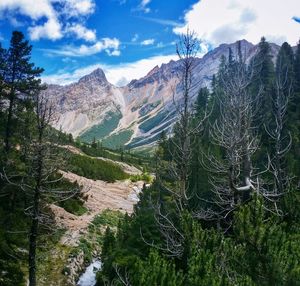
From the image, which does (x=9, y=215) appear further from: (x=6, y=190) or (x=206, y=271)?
(x=206, y=271)

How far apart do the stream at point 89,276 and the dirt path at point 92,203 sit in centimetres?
262

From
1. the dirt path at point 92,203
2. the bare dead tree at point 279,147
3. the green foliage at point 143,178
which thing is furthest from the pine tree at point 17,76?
the green foliage at point 143,178

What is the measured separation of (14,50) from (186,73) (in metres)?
18.8

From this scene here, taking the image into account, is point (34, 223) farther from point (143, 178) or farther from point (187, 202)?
point (143, 178)

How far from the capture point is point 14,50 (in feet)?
93.9

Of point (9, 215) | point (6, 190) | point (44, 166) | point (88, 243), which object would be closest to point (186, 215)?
point (44, 166)

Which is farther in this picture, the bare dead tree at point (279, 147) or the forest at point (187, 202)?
the bare dead tree at point (279, 147)

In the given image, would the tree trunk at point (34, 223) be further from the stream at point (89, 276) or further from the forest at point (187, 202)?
the stream at point (89, 276)

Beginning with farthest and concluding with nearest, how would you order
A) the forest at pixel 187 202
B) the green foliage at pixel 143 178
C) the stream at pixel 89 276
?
1. the green foliage at pixel 143 178
2. the stream at pixel 89 276
3. the forest at pixel 187 202

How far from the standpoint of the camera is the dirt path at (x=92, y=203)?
32094mm

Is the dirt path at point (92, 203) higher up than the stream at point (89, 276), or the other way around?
the dirt path at point (92, 203)

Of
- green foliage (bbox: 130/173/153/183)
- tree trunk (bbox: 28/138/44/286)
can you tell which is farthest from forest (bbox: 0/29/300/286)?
green foliage (bbox: 130/173/153/183)

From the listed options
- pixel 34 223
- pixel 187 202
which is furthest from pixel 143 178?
pixel 187 202

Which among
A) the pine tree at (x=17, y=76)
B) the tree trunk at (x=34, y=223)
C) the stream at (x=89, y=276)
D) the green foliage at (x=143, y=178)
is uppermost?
the pine tree at (x=17, y=76)
